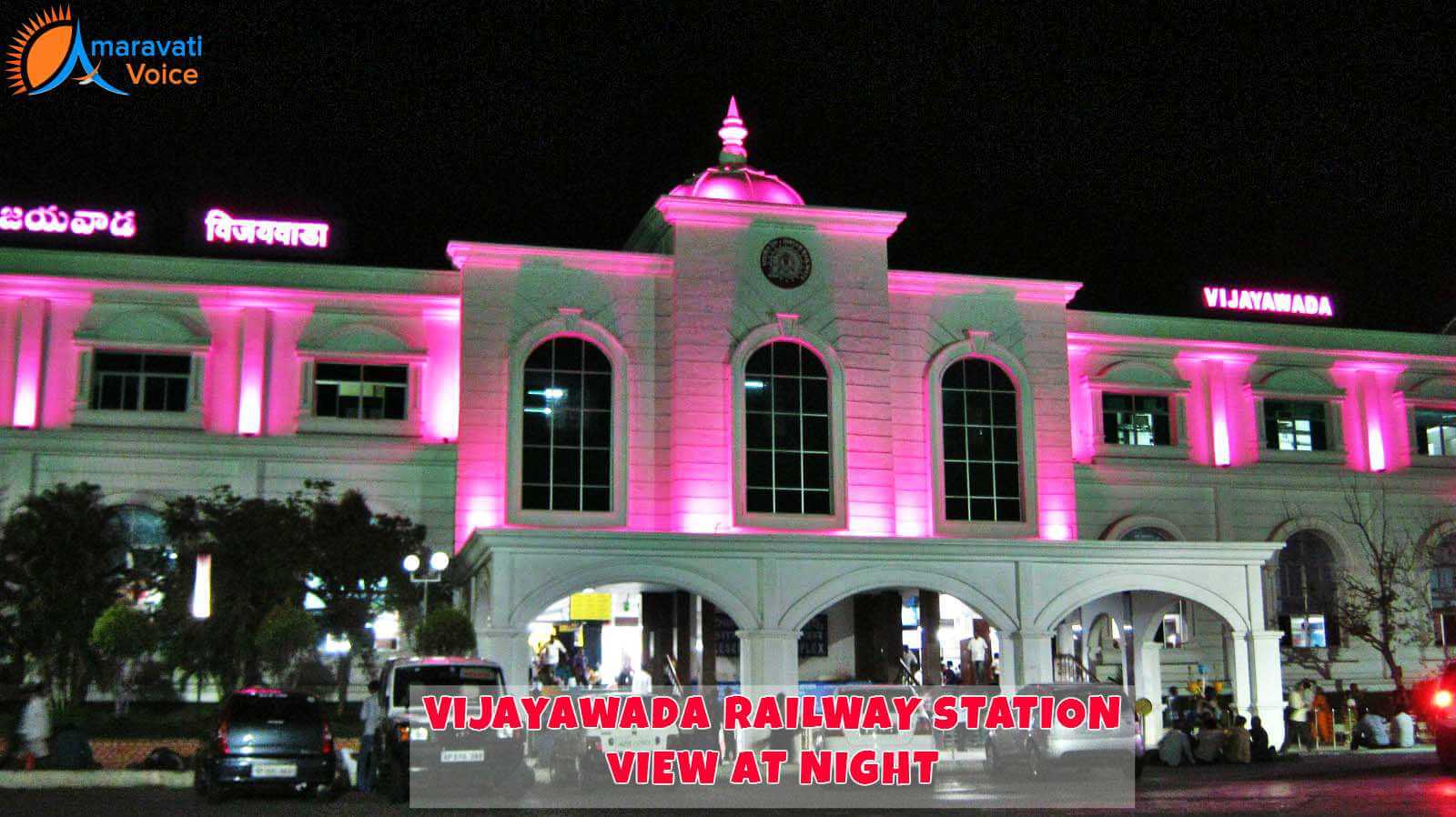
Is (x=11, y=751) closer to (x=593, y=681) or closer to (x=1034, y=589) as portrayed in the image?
(x=593, y=681)

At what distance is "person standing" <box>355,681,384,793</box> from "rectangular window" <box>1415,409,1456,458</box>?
31.2 metres

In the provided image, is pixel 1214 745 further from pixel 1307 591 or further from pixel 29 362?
pixel 29 362

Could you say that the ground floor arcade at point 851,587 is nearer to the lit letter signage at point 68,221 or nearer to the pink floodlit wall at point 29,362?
the pink floodlit wall at point 29,362

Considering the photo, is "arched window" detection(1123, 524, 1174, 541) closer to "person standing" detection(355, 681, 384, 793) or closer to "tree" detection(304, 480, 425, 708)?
"tree" detection(304, 480, 425, 708)

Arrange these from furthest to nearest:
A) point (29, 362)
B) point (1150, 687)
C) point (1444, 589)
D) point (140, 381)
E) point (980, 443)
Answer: point (1444, 589) < point (980, 443) < point (140, 381) < point (29, 362) < point (1150, 687)

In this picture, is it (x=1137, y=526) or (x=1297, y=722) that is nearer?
(x=1297, y=722)

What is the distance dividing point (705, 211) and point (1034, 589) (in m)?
11.0

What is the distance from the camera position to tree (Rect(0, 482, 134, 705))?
29812 mm

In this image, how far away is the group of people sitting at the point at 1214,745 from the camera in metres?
26.6

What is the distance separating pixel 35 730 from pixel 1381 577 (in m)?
31.1

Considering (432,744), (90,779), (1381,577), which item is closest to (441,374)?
(90,779)

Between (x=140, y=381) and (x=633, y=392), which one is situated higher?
(x=140, y=381)

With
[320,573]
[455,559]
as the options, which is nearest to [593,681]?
[455,559]

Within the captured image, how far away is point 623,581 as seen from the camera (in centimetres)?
2831
